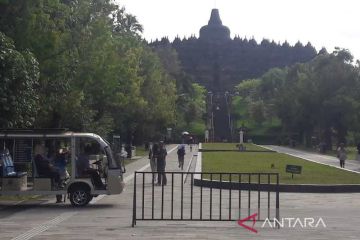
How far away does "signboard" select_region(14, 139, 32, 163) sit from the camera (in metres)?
18.7

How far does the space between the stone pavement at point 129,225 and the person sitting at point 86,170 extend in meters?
0.56

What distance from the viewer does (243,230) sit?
13.2m

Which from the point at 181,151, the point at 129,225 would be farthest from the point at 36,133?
the point at 181,151

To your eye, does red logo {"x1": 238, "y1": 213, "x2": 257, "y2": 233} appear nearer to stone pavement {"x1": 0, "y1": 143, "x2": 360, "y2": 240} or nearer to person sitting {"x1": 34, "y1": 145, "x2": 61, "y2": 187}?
stone pavement {"x1": 0, "y1": 143, "x2": 360, "y2": 240}

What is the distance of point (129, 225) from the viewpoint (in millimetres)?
13992

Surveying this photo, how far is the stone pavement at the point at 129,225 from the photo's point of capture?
12.6m

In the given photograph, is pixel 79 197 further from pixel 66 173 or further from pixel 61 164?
pixel 61 164

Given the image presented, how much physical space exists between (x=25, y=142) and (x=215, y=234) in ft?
25.0

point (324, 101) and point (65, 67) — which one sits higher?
point (324, 101)

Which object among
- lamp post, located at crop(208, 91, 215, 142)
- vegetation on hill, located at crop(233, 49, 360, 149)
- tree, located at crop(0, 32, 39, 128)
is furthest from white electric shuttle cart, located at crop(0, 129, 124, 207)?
lamp post, located at crop(208, 91, 215, 142)

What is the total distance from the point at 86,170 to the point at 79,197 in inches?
27.1

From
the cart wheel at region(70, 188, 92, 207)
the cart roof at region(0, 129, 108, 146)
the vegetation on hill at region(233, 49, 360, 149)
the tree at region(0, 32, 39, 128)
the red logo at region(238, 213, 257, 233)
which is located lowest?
the red logo at region(238, 213, 257, 233)

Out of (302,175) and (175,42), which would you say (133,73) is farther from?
(175,42)

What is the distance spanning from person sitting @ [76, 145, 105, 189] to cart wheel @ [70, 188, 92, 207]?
1.15 ft
